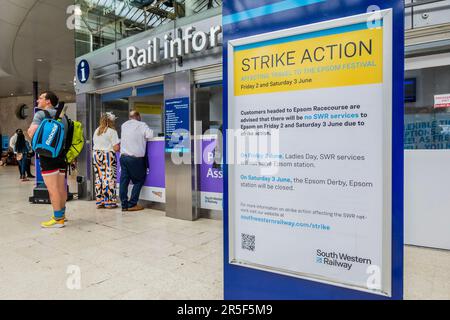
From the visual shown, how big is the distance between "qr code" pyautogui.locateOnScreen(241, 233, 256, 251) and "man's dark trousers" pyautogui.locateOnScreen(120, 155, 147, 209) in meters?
3.48

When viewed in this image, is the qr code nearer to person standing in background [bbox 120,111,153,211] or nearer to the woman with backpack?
person standing in background [bbox 120,111,153,211]

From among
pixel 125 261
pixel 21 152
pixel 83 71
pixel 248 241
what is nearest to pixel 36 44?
pixel 21 152

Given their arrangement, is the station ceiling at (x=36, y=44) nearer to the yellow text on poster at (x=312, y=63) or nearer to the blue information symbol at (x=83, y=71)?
the blue information symbol at (x=83, y=71)

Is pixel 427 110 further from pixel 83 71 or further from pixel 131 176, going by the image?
pixel 83 71

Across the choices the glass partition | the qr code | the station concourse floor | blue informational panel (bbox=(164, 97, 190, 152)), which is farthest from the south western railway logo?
blue informational panel (bbox=(164, 97, 190, 152))

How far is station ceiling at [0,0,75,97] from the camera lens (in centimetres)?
717

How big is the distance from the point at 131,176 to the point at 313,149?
3.86 m

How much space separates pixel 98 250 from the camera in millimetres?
3107

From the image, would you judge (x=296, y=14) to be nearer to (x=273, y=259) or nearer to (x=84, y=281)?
(x=273, y=259)

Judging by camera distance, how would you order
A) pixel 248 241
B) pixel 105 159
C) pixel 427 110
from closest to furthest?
pixel 248 241 → pixel 427 110 → pixel 105 159

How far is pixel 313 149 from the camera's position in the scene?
4.70ft

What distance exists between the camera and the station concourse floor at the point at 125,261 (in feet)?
7.27

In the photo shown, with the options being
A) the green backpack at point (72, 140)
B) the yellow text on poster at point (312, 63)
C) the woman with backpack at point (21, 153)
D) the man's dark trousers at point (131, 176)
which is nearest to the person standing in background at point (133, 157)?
the man's dark trousers at point (131, 176)
